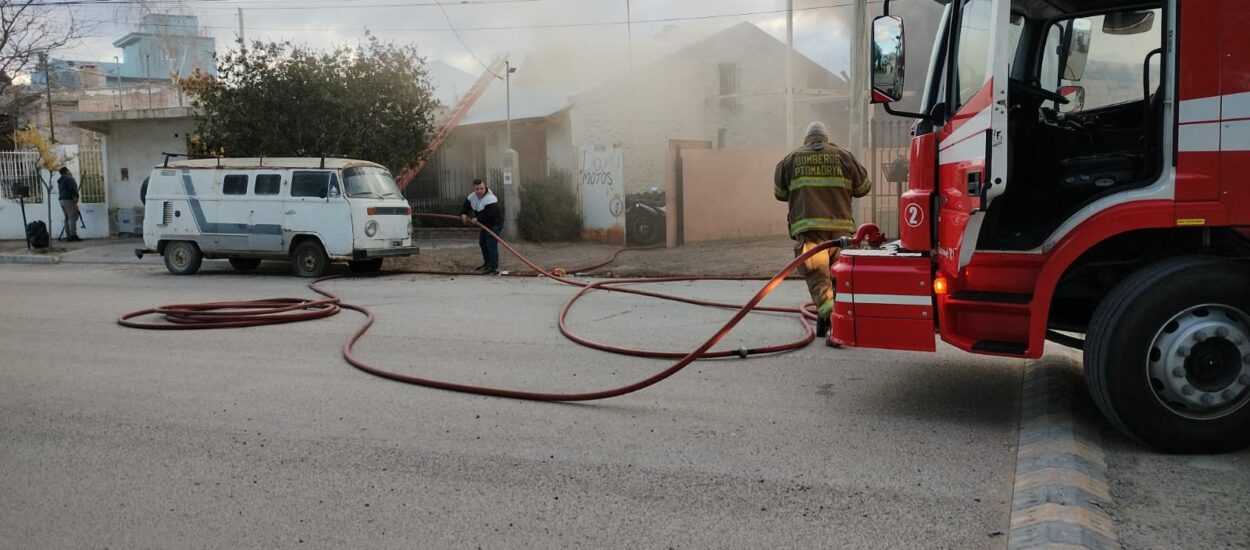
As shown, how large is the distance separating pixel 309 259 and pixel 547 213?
599 centimetres

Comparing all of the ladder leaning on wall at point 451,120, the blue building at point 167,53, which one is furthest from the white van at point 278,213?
the blue building at point 167,53

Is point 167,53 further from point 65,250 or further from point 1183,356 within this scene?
point 1183,356

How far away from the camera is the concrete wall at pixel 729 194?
715 inches

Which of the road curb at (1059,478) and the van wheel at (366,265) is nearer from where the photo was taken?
the road curb at (1059,478)

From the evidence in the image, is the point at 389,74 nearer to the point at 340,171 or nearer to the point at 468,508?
the point at 340,171

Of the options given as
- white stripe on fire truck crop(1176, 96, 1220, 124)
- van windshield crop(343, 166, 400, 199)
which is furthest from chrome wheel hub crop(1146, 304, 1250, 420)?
Answer: van windshield crop(343, 166, 400, 199)

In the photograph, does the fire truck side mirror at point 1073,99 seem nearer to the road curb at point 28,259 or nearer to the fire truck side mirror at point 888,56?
the fire truck side mirror at point 888,56

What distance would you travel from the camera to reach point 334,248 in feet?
46.1

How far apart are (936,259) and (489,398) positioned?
9.39 feet

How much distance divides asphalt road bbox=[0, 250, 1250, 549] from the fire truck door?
1.05 metres

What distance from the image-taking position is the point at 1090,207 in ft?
14.3

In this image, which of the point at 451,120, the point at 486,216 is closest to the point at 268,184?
the point at 486,216

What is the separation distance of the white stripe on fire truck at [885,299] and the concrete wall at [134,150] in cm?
2178

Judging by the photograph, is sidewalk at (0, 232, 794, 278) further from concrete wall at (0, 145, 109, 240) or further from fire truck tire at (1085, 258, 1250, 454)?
fire truck tire at (1085, 258, 1250, 454)
